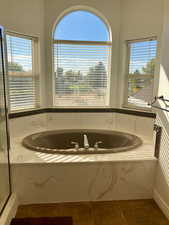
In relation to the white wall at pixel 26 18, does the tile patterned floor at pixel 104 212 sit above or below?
below

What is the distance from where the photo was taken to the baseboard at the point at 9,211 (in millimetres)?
1591

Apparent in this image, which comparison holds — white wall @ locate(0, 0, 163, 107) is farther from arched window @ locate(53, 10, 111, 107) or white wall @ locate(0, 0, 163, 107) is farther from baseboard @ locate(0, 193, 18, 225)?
baseboard @ locate(0, 193, 18, 225)

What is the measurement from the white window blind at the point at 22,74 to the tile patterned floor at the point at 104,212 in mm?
1487

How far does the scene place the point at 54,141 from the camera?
2852mm

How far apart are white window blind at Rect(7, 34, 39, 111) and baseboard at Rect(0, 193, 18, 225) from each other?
1.31 metres

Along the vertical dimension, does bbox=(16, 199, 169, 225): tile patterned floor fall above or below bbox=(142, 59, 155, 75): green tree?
below

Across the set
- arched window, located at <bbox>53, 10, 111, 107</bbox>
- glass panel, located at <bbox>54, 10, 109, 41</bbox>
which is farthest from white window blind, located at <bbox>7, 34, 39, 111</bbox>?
glass panel, located at <bbox>54, 10, 109, 41</bbox>

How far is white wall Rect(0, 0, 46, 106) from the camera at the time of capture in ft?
7.79

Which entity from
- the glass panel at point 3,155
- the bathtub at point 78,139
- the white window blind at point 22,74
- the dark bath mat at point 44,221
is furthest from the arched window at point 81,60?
the dark bath mat at point 44,221

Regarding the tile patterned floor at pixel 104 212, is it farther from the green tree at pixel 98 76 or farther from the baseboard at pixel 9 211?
the green tree at pixel 98 76

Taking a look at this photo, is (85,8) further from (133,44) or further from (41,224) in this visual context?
(41,224)

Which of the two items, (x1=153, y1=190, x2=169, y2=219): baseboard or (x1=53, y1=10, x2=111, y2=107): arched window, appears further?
(x1=53, y1=10, x2=111, y2=107): arched window

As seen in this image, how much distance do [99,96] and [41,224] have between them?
2153 mm

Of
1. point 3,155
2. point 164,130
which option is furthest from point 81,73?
point 3,155
